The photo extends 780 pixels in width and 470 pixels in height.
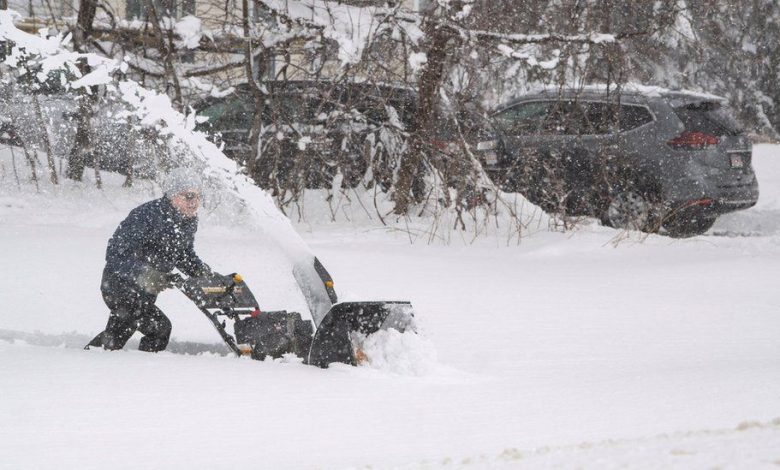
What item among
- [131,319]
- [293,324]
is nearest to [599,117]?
[293,324]

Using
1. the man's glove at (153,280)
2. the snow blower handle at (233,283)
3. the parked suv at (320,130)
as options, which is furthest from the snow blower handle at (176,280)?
the parked suv at (320,130)

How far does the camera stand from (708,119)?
9625 millimetres

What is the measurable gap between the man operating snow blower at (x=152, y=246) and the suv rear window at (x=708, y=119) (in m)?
6.31

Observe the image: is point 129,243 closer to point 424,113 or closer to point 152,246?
point 152,246

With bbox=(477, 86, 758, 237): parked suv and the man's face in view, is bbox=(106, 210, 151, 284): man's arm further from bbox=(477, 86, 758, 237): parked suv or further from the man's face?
bbox=(477, 86, 758, 237): parked suv

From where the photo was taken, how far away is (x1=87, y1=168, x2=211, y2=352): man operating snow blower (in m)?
4.73

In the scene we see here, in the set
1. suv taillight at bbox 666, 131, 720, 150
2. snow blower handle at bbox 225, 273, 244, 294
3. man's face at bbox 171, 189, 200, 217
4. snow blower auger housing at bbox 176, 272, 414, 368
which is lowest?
snow blower auger housing at bbox 176, 272, 414, 368

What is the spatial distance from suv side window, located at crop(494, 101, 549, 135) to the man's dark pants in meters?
5.79

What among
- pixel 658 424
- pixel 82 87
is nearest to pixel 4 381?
pixel 658 424

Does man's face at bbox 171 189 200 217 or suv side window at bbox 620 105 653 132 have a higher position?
suv side window at bbox 620 105 653 132

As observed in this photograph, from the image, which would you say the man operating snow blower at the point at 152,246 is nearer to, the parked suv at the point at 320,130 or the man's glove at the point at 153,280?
the man's glove at the point at 153,280

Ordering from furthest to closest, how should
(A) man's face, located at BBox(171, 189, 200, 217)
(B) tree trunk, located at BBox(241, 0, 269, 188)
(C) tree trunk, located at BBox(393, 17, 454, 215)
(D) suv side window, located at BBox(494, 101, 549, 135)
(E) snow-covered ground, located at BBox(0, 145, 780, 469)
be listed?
(D) suv side window, located at BBox(494, 101, 549, 135) → (B) tree trunk, located at BBox(241, 0, 269, 188) → (C) tree trunk, located at BBox(393, 17, 454, 215) → (A) man's face, located at BBox(171, 189, 200, 217) → (E) snow-covered ground, located at BBox(0, 145, 780, 469)

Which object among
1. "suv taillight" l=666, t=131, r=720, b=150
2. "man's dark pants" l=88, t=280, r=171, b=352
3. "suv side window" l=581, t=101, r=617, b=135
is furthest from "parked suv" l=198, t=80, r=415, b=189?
"man's dark pants" l=88, t=280, r=171, b=352

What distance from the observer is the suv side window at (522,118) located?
10.2m
